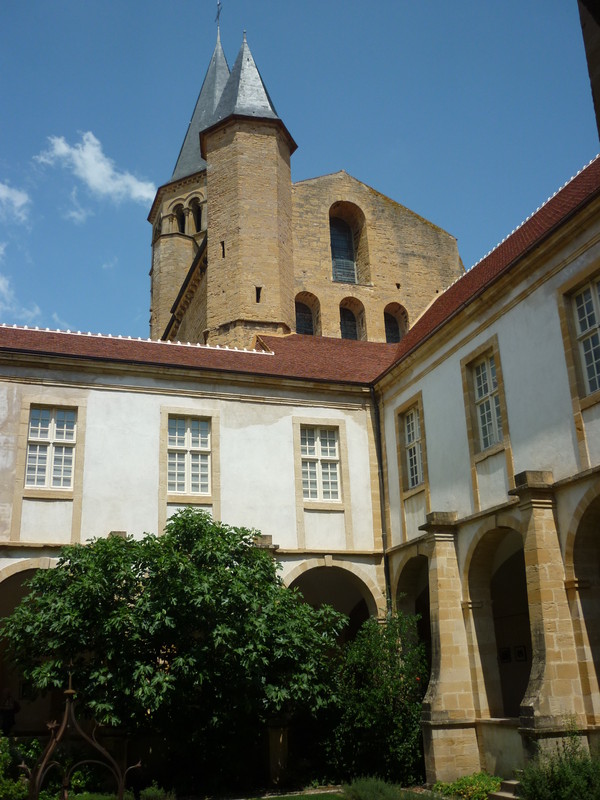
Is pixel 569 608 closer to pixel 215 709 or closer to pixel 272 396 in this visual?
pixel 215 709

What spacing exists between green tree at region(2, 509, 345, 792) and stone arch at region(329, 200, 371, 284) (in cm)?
1921

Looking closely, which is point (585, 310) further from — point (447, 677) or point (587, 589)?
point (447, 677)

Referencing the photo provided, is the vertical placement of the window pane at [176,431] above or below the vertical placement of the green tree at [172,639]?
above

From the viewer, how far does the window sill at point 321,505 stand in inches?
693

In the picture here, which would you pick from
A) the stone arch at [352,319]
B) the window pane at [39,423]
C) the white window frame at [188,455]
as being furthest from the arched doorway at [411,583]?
the stone arch at [352,319]

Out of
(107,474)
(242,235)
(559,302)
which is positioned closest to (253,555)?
(107,474)

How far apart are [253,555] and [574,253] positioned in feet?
23.6

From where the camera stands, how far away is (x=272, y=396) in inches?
714

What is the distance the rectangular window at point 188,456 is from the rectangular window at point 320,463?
213cm

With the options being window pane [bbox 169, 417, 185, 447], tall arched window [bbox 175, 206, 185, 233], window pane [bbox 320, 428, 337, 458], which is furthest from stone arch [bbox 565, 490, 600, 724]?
tall arched window [bbox 175, 206, 185, 233]

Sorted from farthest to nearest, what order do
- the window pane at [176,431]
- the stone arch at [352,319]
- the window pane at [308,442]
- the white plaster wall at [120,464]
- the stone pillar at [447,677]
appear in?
the stone arch at [352,319]
the window pane at [308,442]
the window pane at [176,431]
the white plaster wall at [120,464]
the stone pillar at [447,677]

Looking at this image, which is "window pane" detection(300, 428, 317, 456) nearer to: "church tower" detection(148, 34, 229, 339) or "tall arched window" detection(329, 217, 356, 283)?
"tall arched window" detection(329, 217, 356, 283)

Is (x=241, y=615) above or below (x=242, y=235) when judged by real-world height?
below

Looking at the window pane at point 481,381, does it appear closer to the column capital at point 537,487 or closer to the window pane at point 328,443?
the column capital at point 537,487
